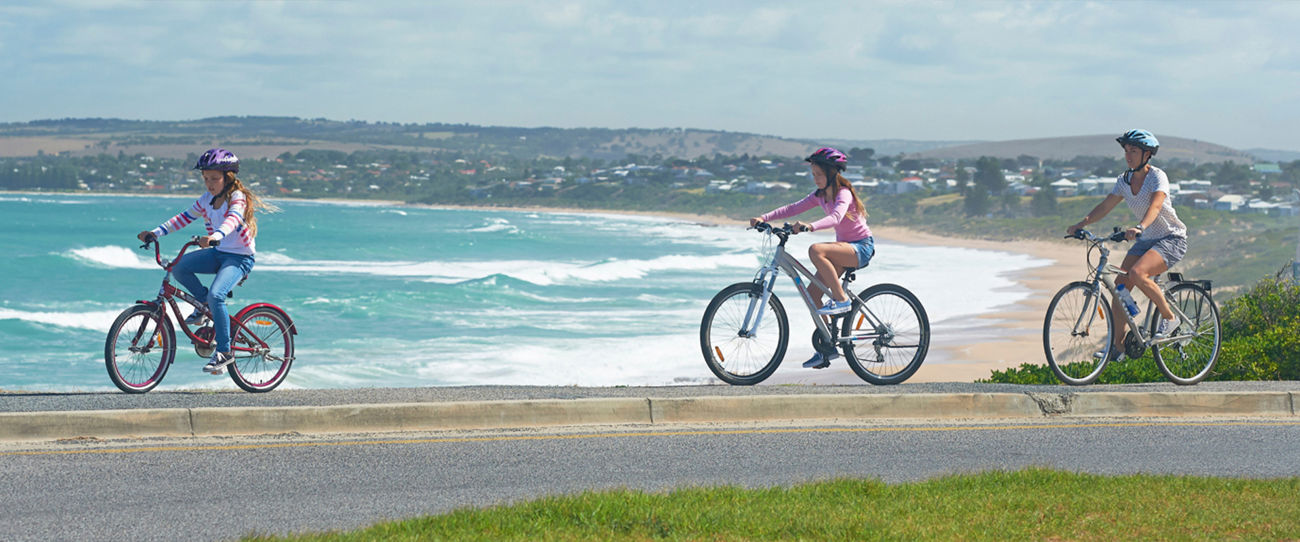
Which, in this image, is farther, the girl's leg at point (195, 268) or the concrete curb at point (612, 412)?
the girl's leg at point (195, 268)

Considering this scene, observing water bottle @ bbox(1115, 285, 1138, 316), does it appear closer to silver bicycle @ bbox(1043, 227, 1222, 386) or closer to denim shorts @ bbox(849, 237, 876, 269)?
silver bicycle @ bbox(1043, 227, 1222, 386)

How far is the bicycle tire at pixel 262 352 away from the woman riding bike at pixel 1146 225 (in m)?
5.88

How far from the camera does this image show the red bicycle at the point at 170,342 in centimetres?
877

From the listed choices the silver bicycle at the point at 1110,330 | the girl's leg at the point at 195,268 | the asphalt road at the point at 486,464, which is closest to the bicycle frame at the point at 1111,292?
the silver bicycle at the point at 1110,330

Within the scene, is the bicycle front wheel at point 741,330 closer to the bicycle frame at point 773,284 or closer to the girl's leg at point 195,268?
the bicycle frame at point 773,284

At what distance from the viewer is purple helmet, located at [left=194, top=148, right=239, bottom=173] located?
28.6 ft

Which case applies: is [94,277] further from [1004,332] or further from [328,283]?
[1004,332]

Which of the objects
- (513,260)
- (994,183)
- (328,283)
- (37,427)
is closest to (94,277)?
(328,283)

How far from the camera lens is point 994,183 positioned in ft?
440

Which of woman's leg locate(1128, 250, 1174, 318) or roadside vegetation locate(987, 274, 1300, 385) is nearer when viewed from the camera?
woman's leg locate(1128, 250, 1174, 318)

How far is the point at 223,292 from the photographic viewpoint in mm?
8734

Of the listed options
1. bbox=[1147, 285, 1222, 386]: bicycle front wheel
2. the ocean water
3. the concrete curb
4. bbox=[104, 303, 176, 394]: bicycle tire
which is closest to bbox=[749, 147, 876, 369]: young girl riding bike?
the concrete curb

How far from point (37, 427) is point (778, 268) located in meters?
5.04

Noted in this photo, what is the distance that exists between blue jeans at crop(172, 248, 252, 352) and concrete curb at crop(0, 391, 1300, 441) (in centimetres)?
102
